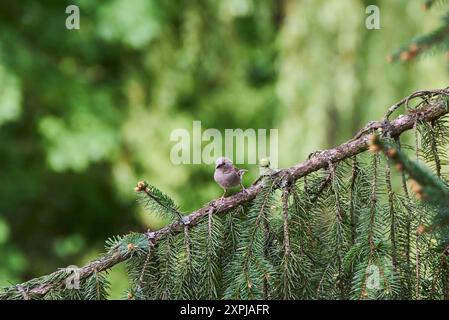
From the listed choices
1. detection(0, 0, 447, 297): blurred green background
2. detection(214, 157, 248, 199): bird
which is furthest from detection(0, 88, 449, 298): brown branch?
detection(0, 0, 447, 297): blurred green background

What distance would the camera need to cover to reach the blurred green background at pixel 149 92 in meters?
4.79

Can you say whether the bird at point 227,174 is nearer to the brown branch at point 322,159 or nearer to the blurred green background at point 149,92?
the brown branch at point 322,159

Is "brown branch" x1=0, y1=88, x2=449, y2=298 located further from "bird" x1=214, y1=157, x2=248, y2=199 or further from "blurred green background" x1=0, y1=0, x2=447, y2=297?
"blurred green background" x1=0, y1=0, x2=447, y2=297

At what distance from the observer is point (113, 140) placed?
5.52 metres

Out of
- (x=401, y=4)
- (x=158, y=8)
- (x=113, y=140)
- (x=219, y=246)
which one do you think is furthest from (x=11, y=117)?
(x=219, y=246)

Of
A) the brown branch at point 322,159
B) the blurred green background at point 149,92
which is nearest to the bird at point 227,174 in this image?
the brown branch at point 322,159

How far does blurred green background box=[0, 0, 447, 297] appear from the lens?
4.79m

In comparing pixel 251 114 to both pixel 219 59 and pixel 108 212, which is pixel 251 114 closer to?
pixel 219 59

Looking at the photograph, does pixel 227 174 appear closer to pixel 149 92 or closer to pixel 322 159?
pixel 322 159

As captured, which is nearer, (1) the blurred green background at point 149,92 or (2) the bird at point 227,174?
(2) the bird at point 227,174

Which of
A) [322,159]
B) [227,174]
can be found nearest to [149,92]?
[227,174]

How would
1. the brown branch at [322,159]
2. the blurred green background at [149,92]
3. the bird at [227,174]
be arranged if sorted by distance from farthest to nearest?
the blurred green background at [149,92]
the bird at [227,174]
the brown branch at [322,159]

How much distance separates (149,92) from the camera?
19.7ft
